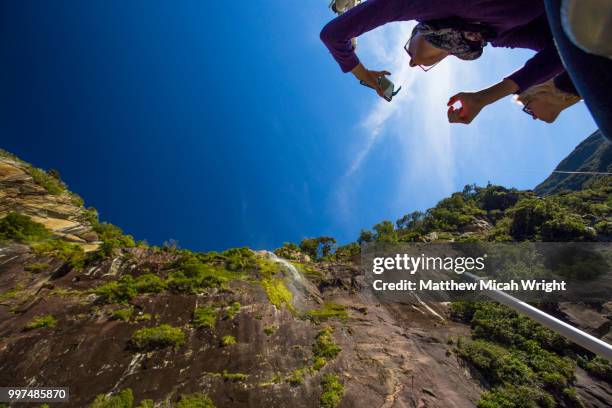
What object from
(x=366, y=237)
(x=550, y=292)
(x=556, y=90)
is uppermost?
(x=366, y=237)

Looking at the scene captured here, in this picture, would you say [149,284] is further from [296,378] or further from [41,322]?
[296,378]

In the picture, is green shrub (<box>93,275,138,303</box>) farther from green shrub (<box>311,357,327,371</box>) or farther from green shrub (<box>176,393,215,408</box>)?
green shrub (<box>311,357,327,371</box>)

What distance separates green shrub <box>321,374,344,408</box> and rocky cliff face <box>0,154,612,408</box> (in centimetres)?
4

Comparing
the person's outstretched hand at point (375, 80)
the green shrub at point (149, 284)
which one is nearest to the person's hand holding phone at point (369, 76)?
the person's outstretched hand at point (375, 80)

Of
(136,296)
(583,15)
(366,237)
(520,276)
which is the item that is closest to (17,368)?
(136,296)

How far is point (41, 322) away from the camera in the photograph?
1059cm

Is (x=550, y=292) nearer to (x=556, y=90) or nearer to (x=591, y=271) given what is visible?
(x=591, y=271)

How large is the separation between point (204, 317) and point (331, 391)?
21.1 ft

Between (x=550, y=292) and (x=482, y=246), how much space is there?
442 inches

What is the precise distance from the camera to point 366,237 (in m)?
50.2

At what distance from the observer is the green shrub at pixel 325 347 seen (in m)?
11.9

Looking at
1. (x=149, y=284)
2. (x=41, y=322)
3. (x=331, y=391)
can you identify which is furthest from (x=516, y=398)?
(x=41, y=322)

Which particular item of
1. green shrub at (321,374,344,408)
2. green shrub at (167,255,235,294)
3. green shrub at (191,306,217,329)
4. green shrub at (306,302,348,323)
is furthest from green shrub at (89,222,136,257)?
green shrub at (321,374,344,408)

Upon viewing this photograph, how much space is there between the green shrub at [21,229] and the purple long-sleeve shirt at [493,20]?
22.0 metres
